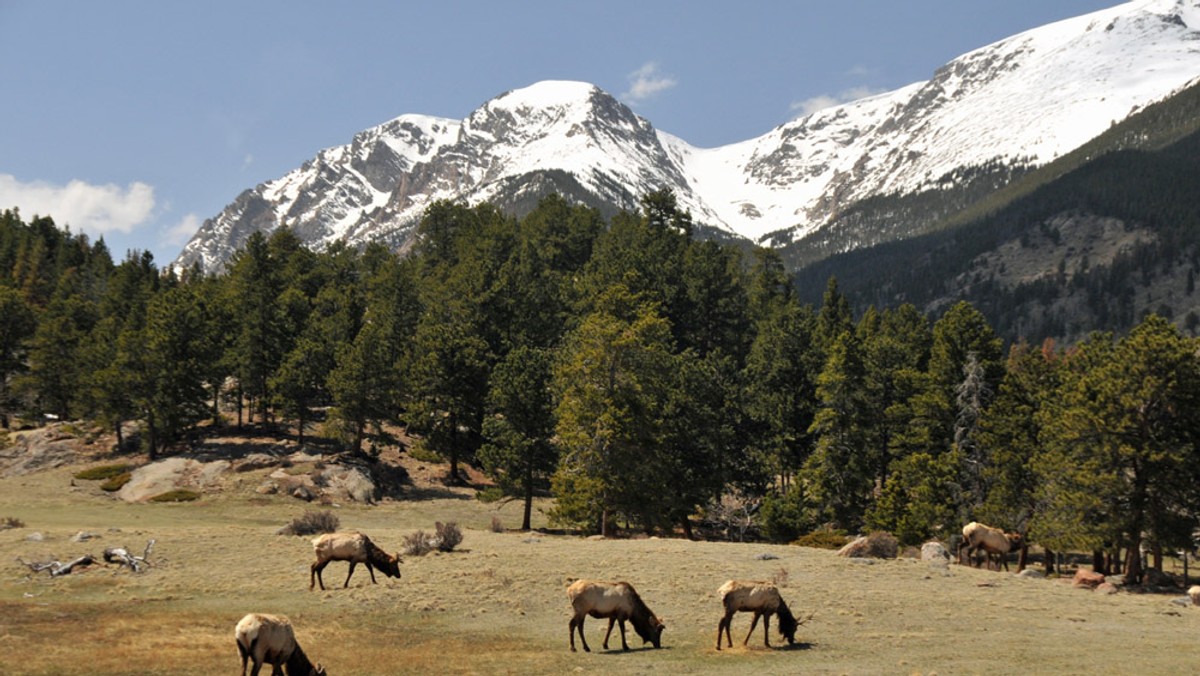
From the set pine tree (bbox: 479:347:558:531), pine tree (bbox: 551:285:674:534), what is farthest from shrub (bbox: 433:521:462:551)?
pine tree (bbox: 479:347:558:531)

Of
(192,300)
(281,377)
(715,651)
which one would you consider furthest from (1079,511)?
(192,300)

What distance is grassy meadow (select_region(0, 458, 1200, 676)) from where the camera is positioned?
71.8 ft

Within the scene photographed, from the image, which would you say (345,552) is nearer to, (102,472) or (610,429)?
(610,429)

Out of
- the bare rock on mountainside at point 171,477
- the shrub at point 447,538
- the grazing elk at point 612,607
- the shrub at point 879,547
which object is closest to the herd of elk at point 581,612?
the grazing elk at point 612,607

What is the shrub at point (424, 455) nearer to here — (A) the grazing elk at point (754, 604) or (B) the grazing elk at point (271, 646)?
(A) the grazing elk at point (754, 604)

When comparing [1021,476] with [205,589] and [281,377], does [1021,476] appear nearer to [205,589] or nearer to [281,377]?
[205,589]

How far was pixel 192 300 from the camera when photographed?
8088 centimetres

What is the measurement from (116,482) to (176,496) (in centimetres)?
726

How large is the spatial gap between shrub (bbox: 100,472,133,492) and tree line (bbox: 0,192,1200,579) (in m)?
4.78

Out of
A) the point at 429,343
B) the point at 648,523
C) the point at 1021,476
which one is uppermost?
the point at 429,343

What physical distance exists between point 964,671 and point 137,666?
20.3 meters

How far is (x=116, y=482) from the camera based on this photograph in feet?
218

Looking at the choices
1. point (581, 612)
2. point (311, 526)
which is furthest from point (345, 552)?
point (311, 526)

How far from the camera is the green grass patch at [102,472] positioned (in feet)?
223
